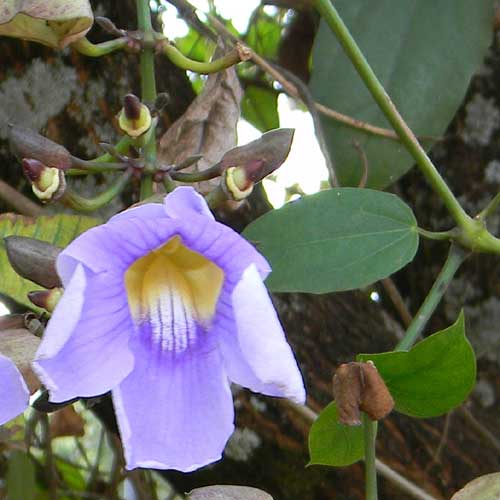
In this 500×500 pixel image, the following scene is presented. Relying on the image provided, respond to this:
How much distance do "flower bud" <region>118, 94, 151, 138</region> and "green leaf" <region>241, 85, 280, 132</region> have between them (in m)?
0.66

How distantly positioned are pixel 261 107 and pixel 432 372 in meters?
0.68

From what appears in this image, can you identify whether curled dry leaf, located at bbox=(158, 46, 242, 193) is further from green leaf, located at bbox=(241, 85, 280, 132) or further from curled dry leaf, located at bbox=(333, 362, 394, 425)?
green leaf, located at bbox=(241, 85, 280, 132)

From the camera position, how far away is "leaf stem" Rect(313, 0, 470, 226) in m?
0.76

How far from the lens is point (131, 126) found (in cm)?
60

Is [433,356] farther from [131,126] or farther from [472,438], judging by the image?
[472,438]

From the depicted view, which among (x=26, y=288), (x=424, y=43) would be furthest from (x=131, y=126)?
(x=424, y=43)

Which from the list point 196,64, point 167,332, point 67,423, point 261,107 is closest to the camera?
point 167,332

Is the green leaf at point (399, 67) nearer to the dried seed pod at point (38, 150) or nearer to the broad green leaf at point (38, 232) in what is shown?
the broad green leaf at point (38, 232)

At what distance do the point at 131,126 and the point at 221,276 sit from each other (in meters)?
0.11

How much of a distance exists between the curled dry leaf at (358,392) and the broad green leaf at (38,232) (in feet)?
0.91

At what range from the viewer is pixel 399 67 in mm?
981

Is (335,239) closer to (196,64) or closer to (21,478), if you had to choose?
(196,64)

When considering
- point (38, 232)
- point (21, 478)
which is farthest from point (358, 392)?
point (21, 478)

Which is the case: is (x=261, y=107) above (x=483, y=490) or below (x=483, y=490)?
above
